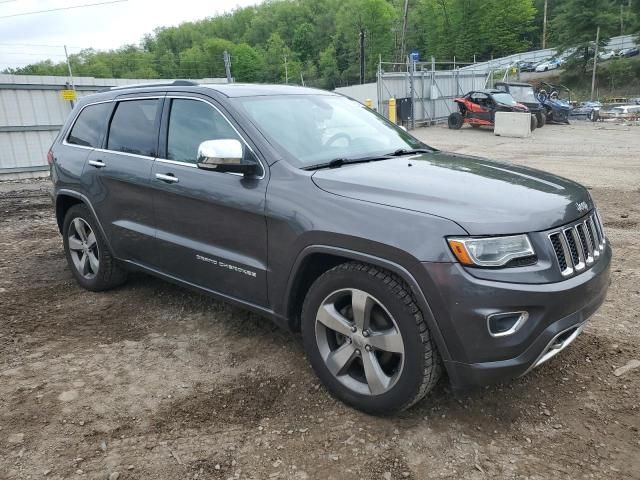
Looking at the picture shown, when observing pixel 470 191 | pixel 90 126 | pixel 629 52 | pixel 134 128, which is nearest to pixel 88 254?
pixel 90 126

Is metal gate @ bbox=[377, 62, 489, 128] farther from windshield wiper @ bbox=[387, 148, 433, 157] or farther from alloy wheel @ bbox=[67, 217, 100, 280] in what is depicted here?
windshield wiper @ bbox=[387, 148, 433, 157]

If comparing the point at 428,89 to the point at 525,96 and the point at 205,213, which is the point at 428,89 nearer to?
the point at 525,96

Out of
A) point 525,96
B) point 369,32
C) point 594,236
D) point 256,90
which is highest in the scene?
point 369,32

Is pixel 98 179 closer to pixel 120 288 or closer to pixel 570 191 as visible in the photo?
pixel 120 288

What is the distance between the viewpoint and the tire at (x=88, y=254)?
464cm

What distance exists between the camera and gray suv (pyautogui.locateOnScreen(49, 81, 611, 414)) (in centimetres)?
245

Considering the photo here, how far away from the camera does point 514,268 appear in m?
2.45

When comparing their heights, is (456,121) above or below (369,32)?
below

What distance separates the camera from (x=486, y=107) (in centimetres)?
2255

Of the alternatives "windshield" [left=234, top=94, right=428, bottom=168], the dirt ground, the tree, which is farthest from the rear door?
the tree

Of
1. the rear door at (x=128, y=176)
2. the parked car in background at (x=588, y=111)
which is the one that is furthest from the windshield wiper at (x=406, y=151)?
the parked car in background at (x=588, y=111)

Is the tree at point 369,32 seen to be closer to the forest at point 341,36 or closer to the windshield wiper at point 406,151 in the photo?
the forest at point 341,36

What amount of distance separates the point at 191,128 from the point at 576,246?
8.37ft

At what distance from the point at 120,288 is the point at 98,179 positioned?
1.10 metres
